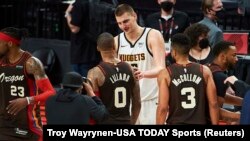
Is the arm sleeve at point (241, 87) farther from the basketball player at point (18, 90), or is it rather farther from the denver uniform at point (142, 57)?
the basketball player at point (18, 90)

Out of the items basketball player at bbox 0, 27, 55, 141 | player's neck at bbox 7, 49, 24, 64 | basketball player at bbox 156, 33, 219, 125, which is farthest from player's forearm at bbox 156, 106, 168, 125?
player's neck at bbox 7, 49, 24, 64

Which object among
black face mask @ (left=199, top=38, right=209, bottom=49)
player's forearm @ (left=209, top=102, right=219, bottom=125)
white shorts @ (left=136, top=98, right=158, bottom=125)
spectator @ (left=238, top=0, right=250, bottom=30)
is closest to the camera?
player's forearm @ (left=209, top=102, right=219, bottom=125)

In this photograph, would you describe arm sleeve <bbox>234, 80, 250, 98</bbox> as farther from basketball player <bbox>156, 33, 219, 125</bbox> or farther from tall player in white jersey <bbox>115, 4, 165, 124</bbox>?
tall player in white jersey <bbox>115, 4, 165, 124</bbox>

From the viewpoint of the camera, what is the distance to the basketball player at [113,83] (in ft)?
27.3

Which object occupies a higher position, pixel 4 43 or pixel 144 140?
pixel 4 43

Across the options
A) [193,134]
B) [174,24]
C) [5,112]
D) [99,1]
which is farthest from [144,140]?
[99,1]

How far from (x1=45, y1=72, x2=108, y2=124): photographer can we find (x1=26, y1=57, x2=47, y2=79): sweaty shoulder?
78cm

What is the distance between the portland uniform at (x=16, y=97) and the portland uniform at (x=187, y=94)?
1377mm

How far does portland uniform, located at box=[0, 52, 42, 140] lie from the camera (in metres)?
8.44

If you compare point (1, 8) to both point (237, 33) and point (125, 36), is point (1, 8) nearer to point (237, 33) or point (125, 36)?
point (237, 33)

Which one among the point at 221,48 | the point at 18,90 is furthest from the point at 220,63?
the point at 18,90

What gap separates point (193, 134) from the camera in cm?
741

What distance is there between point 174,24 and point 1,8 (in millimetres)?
5096

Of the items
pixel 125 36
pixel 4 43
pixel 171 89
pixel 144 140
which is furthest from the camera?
pixel 125 36
